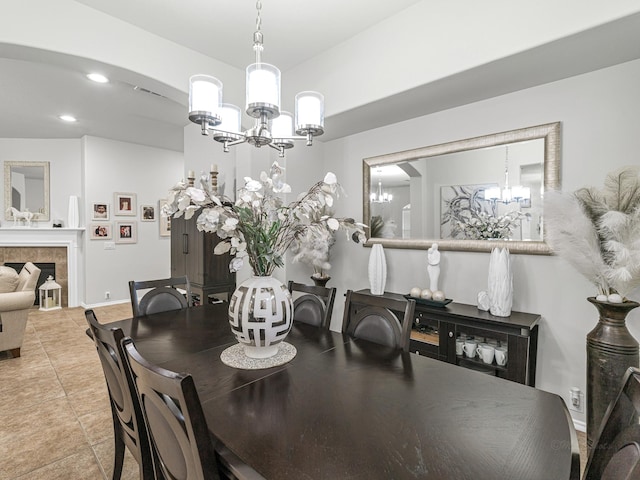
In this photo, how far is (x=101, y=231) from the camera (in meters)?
6.01

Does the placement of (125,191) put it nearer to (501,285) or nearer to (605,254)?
(501,285)

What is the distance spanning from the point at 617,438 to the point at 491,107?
2637 millimetres

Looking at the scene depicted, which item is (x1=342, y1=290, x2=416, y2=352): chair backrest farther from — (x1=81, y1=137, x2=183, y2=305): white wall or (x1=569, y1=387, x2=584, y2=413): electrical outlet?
(x1=81, y1=137, x2=183, y2=305): white wall

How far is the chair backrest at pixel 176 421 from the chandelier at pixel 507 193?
2.69 meters

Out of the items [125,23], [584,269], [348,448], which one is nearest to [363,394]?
[348,448]

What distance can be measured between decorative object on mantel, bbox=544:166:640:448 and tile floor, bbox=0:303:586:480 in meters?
0.58

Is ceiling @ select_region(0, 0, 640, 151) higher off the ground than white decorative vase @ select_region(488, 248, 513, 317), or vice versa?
ceiling @ select_region(0, 0, 640, 151)

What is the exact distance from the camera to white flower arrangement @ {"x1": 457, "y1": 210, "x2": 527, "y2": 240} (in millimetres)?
2668

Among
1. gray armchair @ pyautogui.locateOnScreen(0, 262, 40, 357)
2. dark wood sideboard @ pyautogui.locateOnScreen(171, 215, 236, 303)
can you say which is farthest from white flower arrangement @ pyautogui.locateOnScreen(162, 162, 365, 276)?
gray armchair @ pyautogui.locateOnScreen(0, 262, 40, 357)

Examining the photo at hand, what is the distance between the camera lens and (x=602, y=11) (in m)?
1.76

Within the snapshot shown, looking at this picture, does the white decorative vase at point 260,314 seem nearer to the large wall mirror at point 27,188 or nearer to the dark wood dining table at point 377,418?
the dark wood dining table at point 377,418

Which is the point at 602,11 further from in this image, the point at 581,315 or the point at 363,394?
the point at 363,394

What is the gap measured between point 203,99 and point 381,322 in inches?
62.2

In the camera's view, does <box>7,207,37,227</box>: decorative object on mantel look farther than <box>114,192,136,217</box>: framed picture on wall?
No
